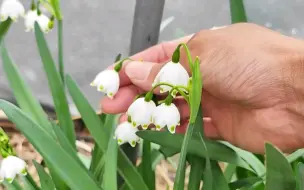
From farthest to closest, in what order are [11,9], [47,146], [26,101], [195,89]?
[26,101] → [11,9] → [47,146] → [195,89]

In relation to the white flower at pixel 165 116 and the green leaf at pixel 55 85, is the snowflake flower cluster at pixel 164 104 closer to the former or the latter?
the white flower at pixel 165 116

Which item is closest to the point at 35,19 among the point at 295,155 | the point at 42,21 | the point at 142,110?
the point at 42,21

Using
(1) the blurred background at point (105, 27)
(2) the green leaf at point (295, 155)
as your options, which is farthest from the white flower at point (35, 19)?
(1) the blurred background at point (105, 27)

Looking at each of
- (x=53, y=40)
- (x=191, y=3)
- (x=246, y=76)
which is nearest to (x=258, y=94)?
(x=246, y=76)

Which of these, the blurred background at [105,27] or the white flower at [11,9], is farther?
the blurred background at [105,27]

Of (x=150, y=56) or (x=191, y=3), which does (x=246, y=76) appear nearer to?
(x=150, y=56)

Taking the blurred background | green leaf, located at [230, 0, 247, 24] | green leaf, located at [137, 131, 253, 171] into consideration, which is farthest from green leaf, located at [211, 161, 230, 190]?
the blurred background

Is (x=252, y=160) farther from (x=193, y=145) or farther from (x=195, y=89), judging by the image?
(x=195, y=89)
